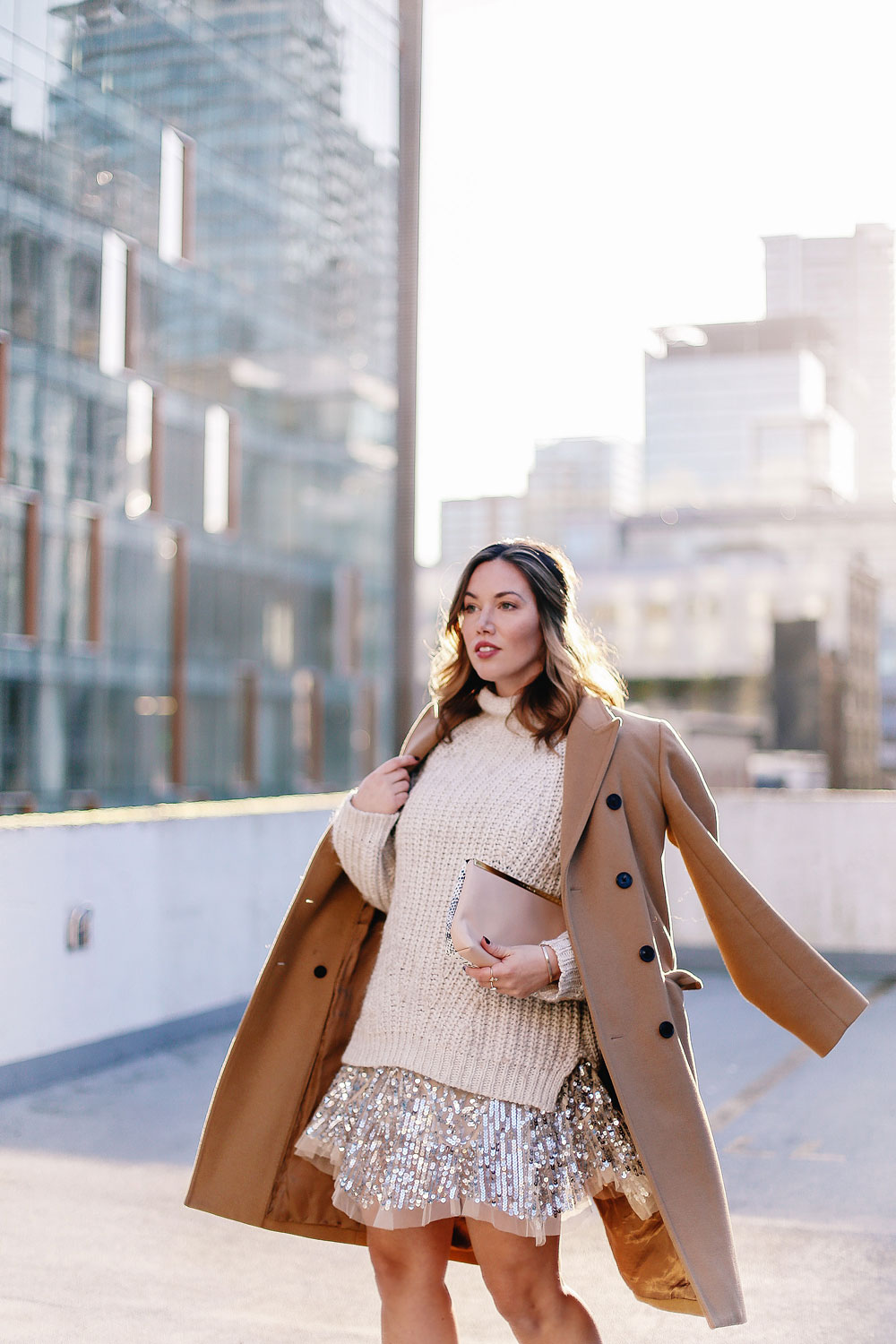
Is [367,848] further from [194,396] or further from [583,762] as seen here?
[194,396]

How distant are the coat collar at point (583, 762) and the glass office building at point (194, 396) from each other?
14.2 m

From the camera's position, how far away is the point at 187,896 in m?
6.52

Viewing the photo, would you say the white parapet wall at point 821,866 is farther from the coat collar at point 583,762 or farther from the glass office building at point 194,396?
the glass office building at point 194,396

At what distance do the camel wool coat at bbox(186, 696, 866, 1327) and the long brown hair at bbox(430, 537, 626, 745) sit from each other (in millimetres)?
44

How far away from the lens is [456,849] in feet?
7.72

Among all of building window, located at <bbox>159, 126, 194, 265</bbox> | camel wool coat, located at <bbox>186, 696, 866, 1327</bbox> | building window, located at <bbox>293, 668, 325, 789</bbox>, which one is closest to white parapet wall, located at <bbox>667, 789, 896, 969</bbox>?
camel wool coat, located at <bbox>186, 696, 866, 1327</bbox>

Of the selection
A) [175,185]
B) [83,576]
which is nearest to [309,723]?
[83,576]

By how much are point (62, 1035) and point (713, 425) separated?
122164 mm

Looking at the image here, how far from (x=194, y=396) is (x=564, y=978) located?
30853 millimetres

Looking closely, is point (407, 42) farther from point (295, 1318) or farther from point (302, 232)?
point (302, 232)

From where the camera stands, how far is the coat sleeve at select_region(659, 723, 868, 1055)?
2320mm

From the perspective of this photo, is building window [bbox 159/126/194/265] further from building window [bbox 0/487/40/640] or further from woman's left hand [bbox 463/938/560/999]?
woman's left hand [bbox 463/938/560/999]

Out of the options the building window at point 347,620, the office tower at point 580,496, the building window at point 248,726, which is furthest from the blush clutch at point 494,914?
the office tower at point 580,496

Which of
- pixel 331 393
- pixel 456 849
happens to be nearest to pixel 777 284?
pixel 331 393
